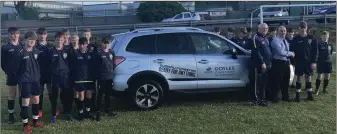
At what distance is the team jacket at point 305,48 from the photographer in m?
8.34

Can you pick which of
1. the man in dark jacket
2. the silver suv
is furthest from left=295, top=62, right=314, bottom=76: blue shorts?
the silver suv

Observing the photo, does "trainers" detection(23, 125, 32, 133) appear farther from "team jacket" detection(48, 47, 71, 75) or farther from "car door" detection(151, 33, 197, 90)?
"car door" detection(151, 33, 197, 90)

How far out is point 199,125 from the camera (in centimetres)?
666

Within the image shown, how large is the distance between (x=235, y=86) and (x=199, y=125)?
71.7 inches

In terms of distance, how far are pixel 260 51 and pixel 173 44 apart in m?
1.79

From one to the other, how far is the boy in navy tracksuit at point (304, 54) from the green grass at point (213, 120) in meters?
0.46

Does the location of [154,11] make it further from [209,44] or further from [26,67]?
→ [26,67]

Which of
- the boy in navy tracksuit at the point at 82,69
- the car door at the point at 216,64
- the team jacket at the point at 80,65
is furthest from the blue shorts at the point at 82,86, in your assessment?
the car door at the point at 216,64

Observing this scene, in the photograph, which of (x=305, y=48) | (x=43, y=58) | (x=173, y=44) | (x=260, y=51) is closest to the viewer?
(x=43, y=58)

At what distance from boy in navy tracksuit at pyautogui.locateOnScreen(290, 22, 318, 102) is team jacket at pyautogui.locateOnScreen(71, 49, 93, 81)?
180 inches

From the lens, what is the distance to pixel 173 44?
790 centimetres

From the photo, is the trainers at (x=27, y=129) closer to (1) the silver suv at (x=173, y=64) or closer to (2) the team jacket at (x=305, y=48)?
(1) the silver suv at (x=173, y=64)

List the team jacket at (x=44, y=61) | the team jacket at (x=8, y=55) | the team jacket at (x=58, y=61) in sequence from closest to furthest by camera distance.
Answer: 1. the team jacket at (x=8, y=55)
2. the team jacket at (x=58, y=61)
3. the team jacket at (x=44, y=61)

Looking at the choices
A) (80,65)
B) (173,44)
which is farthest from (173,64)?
(80,65)
